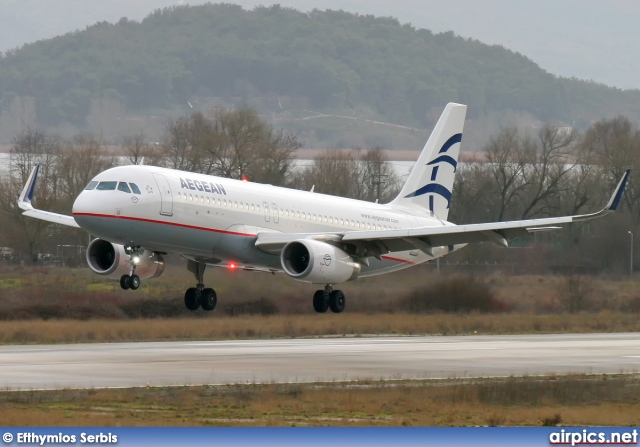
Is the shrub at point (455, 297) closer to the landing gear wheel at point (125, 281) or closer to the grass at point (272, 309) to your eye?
the grass at point (272, 309)

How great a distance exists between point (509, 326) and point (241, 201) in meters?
16.9

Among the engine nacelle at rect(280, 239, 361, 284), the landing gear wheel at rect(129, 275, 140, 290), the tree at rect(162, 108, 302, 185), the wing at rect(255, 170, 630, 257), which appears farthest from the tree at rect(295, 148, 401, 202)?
the landing gear wheel at rect(129, 275, 140, 290)

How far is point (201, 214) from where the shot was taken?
39.9 m

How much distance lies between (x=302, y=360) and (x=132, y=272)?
7.05 metres

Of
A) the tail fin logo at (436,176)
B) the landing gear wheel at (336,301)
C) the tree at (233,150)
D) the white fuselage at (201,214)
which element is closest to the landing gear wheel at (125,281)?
the white fuselage at (201,214)

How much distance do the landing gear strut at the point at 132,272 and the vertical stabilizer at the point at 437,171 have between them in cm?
1402

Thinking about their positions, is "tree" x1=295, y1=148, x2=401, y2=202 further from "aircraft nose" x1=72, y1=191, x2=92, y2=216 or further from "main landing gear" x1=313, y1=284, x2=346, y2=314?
"aircraft nose" x1=72, y1=191, x2=92, y2=216

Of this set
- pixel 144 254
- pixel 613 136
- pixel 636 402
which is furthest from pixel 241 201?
pixel 613 136

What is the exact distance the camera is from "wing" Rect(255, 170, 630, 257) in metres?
42.2

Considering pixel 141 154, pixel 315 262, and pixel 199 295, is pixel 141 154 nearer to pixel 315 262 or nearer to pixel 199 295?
pixel 199 295

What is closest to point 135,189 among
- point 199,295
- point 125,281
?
point 125,281

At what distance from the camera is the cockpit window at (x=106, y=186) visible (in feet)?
127

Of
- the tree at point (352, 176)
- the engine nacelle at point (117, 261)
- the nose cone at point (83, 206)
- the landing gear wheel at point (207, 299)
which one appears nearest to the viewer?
the nose cone at point (83, 206)

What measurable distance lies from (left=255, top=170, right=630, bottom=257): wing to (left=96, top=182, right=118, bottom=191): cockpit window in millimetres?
5474
